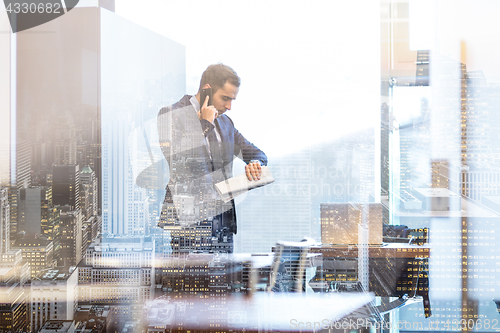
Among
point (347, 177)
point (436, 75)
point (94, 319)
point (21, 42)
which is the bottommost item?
point (94, 319)

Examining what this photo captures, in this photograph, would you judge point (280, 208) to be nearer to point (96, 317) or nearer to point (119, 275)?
point (119, 275)

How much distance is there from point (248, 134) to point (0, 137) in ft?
5.87

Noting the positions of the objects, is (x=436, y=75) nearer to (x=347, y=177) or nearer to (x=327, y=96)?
(x=327, y=96)

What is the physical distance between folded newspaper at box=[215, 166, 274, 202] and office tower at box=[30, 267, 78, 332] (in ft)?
4.12

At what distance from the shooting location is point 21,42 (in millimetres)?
2703

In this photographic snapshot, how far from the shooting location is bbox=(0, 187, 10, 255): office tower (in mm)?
2654

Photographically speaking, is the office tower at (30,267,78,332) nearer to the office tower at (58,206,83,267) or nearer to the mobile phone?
the office tower at (58,206,83,267)

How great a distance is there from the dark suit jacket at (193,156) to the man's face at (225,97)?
7 centimetres

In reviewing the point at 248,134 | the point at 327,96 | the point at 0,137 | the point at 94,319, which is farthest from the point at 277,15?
the point at 94,319

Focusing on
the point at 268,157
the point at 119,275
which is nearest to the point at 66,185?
the point at 119,275

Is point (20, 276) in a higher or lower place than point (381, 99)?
lower

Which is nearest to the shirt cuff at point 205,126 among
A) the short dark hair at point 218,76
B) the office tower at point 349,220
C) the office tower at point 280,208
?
the short dark hair at point 218,76

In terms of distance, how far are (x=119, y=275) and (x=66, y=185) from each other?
2.45 ft

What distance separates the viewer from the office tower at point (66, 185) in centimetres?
265
